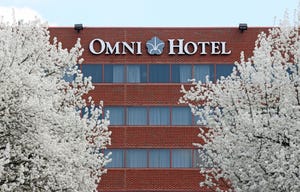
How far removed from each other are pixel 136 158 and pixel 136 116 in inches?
129

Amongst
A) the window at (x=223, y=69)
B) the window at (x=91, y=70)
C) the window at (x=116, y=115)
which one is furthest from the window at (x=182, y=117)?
the window at (x=91, y=70)

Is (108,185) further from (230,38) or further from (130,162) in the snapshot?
(230,38)

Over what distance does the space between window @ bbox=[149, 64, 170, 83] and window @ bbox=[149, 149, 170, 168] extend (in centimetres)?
554

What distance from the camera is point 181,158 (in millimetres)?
61344

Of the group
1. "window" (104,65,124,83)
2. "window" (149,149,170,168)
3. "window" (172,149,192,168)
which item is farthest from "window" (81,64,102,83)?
"window" (172,149,192,168)

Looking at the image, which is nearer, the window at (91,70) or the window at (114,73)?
the window at (91,70)

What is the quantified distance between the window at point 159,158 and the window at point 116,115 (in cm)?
335

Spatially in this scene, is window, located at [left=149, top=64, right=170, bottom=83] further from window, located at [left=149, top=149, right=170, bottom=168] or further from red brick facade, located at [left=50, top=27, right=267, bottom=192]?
window, located at [left=149, top=149, right=170, bottom=168]

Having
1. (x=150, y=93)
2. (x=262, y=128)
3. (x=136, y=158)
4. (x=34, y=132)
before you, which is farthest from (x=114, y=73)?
(x=262, y=128)

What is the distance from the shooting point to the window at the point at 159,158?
61.4 meters

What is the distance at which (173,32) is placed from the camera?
63.2 metres

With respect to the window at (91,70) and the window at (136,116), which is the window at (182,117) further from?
the window at (91,70)

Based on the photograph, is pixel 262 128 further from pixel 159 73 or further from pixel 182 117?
pixel 159 73

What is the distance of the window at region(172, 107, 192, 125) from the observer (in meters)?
62.1
